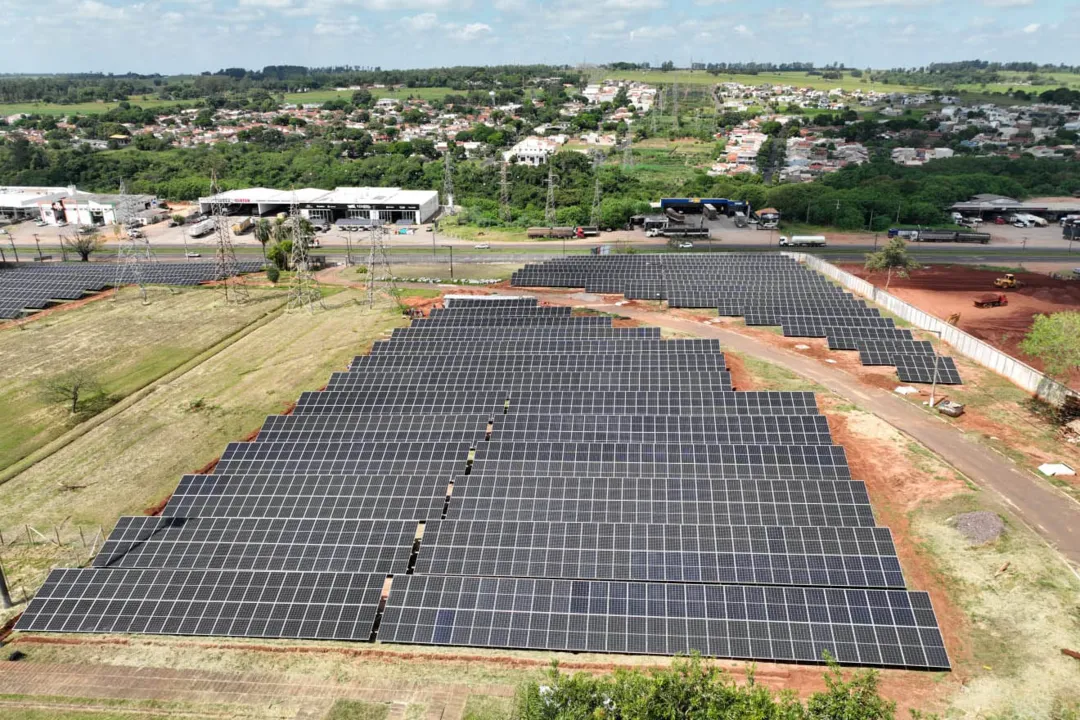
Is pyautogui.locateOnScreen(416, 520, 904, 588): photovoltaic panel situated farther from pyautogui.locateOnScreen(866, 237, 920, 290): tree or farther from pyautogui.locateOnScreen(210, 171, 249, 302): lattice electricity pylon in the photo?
pyautogui.locateOnScreen(210, 171, 249, 302): lattice electricity pylon

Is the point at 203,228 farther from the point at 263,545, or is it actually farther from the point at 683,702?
the point at 683,702

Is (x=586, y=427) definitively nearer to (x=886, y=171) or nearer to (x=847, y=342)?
(x=847, y=342)

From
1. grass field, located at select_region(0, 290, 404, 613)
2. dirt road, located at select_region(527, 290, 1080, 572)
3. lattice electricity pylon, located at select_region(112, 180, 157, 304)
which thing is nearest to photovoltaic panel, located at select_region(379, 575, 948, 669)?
dirt road, located at select_region(527, 290, 1080, 572)

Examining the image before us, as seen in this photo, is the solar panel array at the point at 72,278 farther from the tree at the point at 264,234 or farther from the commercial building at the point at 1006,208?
the commercial building at the point at 1006,208

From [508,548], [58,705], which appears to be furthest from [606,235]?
[58,705]

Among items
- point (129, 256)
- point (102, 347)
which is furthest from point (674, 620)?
point (129, 256)

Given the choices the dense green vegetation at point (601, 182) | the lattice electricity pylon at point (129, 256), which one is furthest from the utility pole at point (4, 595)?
the dense green vegetation at point (601, 182)
